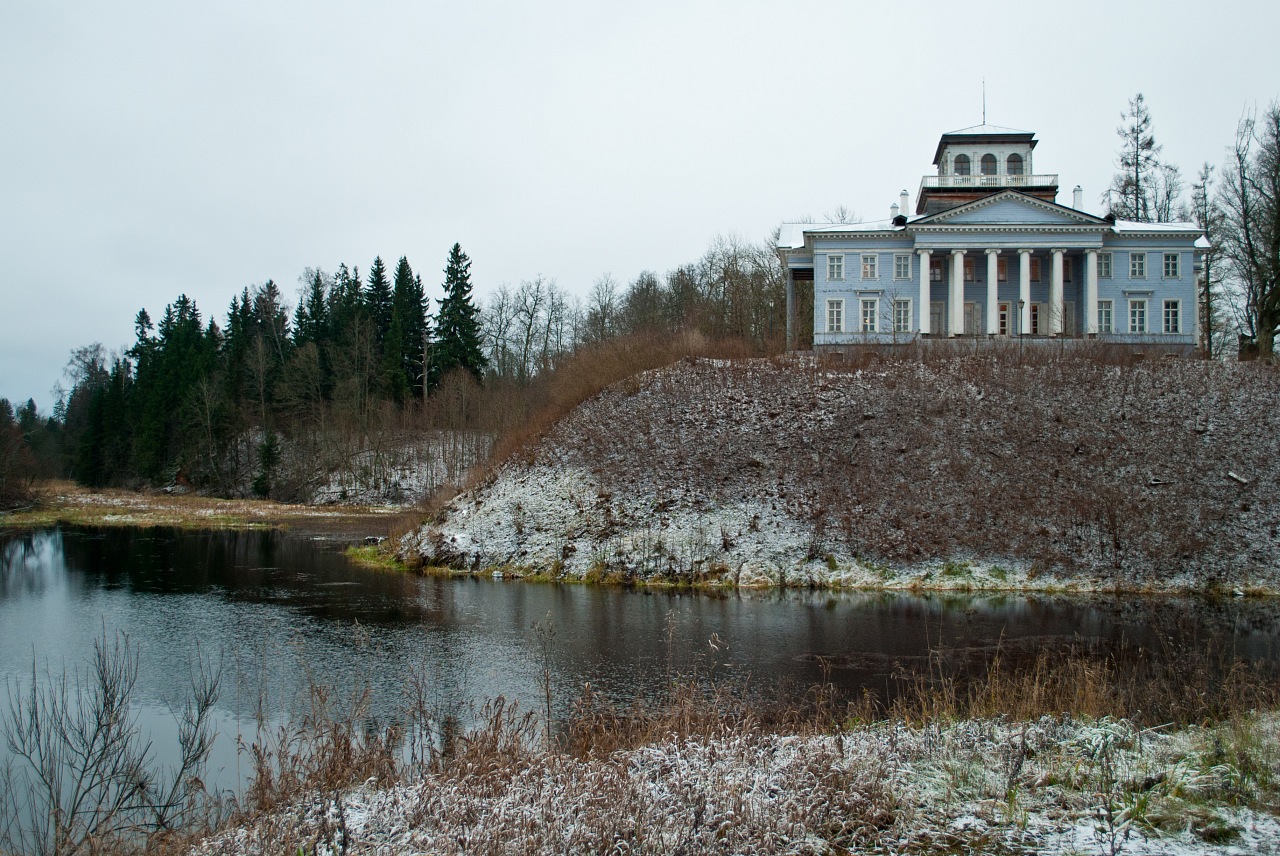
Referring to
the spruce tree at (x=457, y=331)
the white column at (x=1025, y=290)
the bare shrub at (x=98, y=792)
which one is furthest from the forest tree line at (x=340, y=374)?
the bare shrub at (x=98, y=792)

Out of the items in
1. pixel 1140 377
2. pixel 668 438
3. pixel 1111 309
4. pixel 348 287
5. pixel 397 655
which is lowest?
pixel 397 655

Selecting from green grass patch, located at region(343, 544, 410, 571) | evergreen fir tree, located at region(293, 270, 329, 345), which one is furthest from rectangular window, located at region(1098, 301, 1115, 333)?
evergreen fir tree, located at region(293, 270, 329, 345)

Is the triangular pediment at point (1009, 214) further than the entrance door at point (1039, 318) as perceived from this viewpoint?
No

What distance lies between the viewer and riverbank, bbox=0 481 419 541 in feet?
141

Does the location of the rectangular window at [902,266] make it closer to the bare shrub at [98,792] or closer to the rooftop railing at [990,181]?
the rooftop railing at [990,181]

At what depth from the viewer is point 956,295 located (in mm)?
41938

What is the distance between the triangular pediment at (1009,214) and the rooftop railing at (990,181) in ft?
16.3

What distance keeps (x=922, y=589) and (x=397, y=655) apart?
47.0ft

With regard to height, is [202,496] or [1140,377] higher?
[1140,377]

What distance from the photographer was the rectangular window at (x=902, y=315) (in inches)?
1695

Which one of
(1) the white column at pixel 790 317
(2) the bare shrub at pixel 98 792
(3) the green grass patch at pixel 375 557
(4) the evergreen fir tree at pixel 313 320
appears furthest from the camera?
(4) the evergreen fir tree at pixel 313 320

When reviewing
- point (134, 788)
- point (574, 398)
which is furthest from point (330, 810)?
point (574, 398)

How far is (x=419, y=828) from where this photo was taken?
679cm

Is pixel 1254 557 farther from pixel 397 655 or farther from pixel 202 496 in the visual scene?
pixel 202 496
